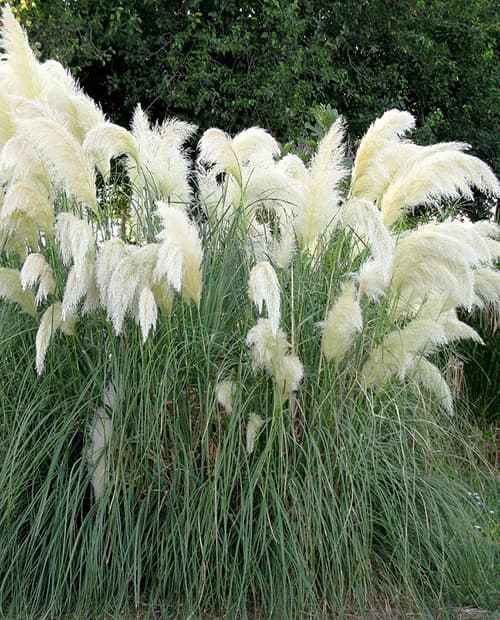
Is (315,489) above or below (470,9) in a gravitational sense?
above

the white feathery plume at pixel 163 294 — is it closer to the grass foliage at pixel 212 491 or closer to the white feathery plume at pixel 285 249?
the grass foliage at pixel 212 491

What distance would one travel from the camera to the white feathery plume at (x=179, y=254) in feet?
10.2

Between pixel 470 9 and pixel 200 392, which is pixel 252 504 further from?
pixel 470 9

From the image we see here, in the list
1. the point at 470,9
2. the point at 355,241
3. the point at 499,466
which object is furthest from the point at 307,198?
the point at 470,9

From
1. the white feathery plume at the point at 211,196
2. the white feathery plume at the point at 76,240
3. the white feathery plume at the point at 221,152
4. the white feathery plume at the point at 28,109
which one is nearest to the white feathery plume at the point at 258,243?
the white feathery plume at the point at 211,196

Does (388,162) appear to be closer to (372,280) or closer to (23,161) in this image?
(372,280)

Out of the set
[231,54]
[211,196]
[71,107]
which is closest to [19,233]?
[71,107]

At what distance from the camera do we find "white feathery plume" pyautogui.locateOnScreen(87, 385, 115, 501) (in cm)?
349

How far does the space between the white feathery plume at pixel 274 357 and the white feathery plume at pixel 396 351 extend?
0.43m

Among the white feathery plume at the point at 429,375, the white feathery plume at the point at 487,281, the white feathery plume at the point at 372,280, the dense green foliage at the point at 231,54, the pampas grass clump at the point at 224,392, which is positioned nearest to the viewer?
the pampas grass clump at the point at 224,392

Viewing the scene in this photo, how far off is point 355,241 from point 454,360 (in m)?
1.49

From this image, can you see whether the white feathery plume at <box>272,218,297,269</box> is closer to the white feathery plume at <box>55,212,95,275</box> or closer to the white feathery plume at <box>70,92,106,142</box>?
the white feathery plume at <box>55,212,95,275</box>

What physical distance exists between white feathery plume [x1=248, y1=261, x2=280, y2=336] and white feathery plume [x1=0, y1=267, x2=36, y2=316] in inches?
42.4

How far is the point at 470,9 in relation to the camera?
45.5 feet
